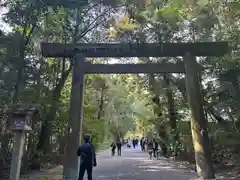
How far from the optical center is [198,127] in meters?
9.95

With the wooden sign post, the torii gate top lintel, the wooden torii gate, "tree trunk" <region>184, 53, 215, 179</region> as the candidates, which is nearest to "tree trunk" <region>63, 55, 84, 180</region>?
the wooden torii gate

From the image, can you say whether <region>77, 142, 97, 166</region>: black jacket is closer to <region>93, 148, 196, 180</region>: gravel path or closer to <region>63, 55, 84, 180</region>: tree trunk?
<region>63, 55, 84, 180</region>: tree trunk

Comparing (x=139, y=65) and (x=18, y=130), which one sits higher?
(x=139, y=65)

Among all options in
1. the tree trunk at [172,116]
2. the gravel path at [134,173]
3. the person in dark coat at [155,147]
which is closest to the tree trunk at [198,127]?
the gravel path at [134,173]

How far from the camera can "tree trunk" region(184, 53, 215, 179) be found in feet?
31.8

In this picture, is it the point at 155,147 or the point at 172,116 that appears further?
the point at 155,147

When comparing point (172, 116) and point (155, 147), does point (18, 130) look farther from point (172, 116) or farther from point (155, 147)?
point (155, 147)

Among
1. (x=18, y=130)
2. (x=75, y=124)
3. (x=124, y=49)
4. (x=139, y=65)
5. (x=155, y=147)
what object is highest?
(x=124, y=49)

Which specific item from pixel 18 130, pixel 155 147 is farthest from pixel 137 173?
pixel 155 147

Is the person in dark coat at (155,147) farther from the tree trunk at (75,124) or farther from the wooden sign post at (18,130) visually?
the wooden sign post at (18,130)

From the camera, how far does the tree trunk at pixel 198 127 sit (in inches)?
382

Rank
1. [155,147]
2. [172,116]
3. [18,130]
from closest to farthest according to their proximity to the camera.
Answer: [18,130] → [172,116] → [155,147]

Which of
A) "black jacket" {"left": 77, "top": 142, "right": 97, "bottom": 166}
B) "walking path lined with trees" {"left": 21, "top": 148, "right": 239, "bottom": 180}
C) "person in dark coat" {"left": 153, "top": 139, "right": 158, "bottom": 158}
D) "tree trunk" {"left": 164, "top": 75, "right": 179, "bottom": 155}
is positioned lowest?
"walking path lined with trees" {"left": 21, "top": 148, "right": 239, "bottom": 180}

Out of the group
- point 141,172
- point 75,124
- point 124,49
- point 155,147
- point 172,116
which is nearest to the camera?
point 75,124
